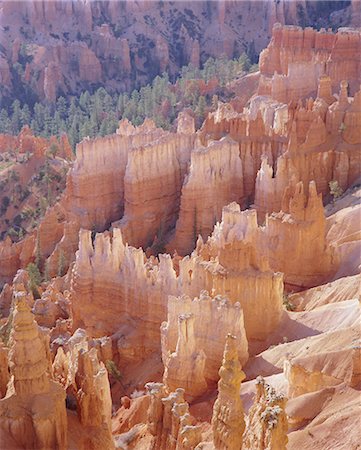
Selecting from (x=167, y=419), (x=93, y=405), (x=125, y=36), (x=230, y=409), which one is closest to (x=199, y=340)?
(x=167, y=419)

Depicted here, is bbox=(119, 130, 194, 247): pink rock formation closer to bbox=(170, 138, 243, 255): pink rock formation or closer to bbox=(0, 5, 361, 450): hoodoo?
bbox=(0, 5, 361, 450): hoodoo

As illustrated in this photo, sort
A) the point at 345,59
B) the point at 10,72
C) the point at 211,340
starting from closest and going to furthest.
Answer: the point at 211,340 → the point at 345,59 → the point at 10,72

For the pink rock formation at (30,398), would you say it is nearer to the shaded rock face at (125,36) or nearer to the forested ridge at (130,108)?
the forested ridge at (130,108)

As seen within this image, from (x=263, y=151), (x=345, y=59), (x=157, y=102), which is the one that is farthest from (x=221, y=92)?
(x=263, y=151)

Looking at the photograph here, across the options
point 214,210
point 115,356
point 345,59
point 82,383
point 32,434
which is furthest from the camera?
point 345,59

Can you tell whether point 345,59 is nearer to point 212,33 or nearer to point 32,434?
point 32,434

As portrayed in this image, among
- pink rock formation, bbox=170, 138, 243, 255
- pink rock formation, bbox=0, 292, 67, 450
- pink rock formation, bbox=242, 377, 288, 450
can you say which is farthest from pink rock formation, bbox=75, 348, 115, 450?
pink rock formation, bbox=170, 138, 243, 255

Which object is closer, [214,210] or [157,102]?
[214,210]

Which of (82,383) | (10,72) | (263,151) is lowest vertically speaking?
(10,72)
